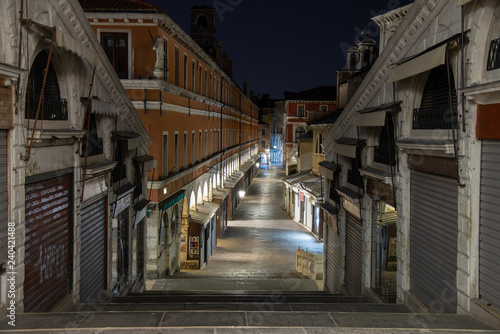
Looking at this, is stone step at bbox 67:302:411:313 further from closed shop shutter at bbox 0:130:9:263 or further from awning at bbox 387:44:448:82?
awning at bbox 387:44:448:82

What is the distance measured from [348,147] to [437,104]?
15.7ft

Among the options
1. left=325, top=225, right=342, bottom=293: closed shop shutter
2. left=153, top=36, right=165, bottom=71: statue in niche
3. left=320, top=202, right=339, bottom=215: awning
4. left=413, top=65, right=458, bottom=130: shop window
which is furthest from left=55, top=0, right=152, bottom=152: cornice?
left=325, top=225, right=342, bottom=293: closed shop shutter

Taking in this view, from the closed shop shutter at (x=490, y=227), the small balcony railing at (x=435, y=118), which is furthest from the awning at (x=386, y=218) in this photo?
the closed shop shutter at (x=490, y=227)

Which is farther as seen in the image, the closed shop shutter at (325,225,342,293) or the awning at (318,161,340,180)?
the closed shop shutter at (325,225,342,293)

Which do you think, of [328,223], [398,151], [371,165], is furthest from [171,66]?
[398,151]

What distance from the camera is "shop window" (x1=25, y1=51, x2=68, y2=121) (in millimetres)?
7609

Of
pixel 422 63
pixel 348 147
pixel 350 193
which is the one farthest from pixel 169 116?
pixel 422 63

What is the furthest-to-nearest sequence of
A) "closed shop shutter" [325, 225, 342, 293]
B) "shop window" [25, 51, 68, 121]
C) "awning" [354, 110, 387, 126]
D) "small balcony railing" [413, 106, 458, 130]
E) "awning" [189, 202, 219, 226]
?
1. "awning" [189, 202, 219, 226]
2. "closed shop shutter" [325, 225, 342, 293]
3. "awning" [354, 110, 387, 126]
4. "small balcony railing" [413, 106, 458, 130]
5. "shop window" [25, 51, 68, 121]

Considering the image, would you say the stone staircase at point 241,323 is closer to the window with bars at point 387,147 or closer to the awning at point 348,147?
the window with bars at point 387,147

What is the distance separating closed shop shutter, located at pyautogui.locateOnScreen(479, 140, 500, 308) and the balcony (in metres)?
6.89

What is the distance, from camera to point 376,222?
12500 millimetres

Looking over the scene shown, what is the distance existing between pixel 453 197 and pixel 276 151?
9524 cm

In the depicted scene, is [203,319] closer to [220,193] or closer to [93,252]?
[93,252]

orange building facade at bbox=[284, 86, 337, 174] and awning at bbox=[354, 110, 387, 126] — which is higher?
orange building facade at bbox=[284, 86, 337, 174]
